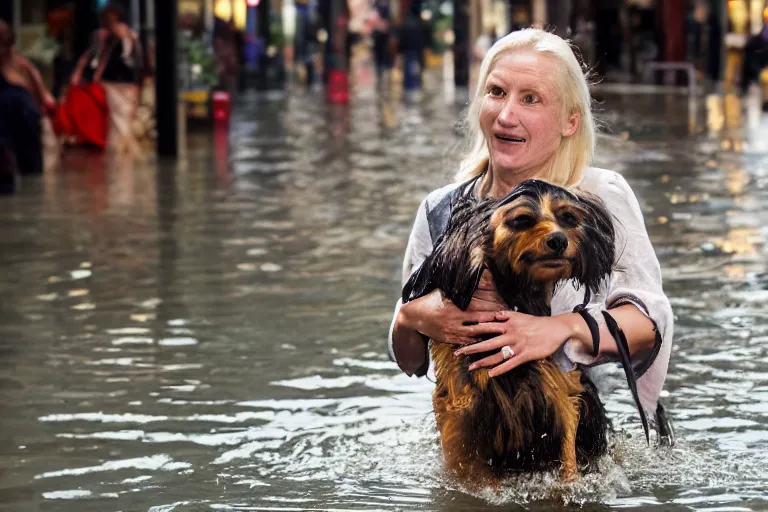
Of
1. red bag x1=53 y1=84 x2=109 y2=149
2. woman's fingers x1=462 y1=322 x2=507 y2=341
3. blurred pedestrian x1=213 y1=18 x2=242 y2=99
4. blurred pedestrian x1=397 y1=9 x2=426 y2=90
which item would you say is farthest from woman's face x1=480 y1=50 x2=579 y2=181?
blurred pedestrian x1=397 y1=9 x2=426 y2=90

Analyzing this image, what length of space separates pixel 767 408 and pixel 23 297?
14.6ft

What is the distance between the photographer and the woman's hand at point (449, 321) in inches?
181

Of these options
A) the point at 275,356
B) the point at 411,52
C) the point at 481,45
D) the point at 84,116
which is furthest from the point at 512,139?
the point at 411,52

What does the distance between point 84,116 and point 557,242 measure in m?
16.5

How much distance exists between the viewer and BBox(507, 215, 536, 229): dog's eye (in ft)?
14.6

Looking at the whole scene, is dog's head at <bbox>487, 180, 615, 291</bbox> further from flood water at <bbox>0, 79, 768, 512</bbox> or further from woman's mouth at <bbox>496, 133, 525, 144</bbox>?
flood water at <bbox>0, 79, 768, 512</bbox>

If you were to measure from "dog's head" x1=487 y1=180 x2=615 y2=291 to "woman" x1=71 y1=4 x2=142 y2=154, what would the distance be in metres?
15.4

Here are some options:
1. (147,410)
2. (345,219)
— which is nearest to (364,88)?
(345,219)

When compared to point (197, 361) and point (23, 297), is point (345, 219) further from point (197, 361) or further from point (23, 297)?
point (197, 361)

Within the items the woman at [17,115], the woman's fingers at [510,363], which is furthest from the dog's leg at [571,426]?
the woman at [17,115]

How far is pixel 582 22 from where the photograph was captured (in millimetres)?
34094

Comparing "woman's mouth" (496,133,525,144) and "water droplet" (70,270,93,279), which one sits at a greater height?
"woman's mouth" (496,133,525,144)

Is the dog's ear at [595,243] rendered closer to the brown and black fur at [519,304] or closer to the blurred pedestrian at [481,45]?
the brown and black fur at [519,304]

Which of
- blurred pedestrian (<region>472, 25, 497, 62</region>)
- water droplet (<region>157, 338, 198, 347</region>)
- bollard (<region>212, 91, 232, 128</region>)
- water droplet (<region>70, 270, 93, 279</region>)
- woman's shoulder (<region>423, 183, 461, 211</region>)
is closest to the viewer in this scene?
woman's shoulder (<region>423, 183, 461, 211</region>)
